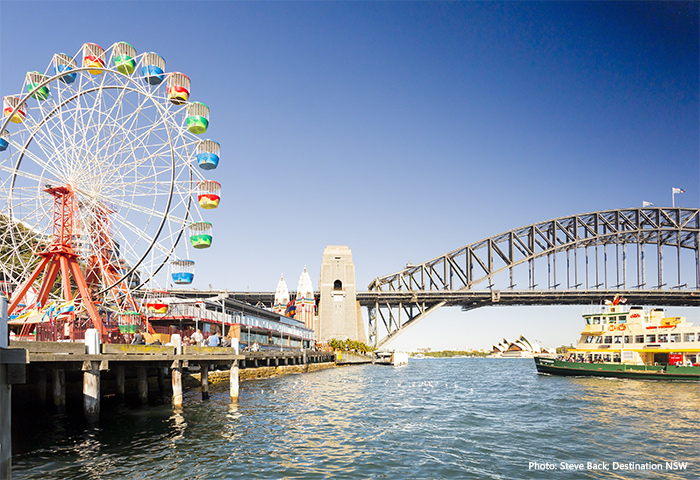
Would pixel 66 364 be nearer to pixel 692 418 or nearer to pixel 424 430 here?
pixel 424 430

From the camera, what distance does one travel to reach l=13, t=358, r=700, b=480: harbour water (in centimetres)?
1652

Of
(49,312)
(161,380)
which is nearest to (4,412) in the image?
(49,312)

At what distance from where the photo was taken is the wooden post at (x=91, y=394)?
859 inches

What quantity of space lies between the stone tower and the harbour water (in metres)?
84.6

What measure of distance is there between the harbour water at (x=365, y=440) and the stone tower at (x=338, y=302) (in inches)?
3330

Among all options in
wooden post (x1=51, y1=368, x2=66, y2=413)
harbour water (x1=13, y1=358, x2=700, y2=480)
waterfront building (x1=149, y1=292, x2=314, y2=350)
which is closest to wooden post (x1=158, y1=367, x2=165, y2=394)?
waterfront building (x1=149, y1=292, x2=314, y2=350)

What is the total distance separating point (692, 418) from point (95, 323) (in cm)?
3202

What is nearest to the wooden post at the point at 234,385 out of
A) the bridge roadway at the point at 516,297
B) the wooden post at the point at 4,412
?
the wooden post at the point at 4,412

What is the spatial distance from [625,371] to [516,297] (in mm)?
66991

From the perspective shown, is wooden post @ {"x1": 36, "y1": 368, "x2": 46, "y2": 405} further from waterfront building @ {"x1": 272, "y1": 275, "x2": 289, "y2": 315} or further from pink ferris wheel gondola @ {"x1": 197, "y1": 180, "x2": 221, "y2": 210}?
waterfront building @ {"x1": 272, "y1": 275, "x2": 289, "y2": 315}

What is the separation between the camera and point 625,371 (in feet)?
164

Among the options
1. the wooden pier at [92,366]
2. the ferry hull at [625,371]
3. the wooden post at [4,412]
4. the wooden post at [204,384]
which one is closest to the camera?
the wooden post at [4,412]

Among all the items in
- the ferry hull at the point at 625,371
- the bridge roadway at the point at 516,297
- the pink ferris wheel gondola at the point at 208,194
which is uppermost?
the pink ferris wheel gondola at the point at 208,194

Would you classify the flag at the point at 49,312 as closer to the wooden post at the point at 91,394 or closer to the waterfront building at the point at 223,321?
the waterfront building at the point at 223,321
